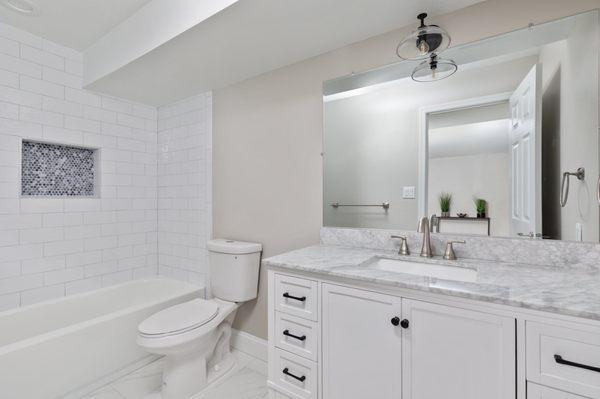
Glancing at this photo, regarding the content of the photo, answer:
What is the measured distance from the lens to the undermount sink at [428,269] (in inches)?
52.1

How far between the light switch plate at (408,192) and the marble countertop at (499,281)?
14.0 inches

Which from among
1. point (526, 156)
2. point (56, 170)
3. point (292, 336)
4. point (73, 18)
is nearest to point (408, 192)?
point (526, 156)

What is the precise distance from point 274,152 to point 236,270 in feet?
2.93

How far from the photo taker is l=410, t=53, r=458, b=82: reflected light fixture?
1.50 metres

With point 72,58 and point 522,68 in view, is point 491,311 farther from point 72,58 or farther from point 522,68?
point 72,58

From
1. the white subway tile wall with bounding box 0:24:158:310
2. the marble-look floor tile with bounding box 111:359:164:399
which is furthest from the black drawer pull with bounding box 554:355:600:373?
the white subway tile wall with bounding box 0:24:158:310

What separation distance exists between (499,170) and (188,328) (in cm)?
185

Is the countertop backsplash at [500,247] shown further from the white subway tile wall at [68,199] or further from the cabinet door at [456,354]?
the white subway tile wall at [68,199]

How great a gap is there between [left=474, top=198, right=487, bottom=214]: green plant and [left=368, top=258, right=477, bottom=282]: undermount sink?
0.32m

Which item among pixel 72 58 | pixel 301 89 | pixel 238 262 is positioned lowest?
pixel 238 262

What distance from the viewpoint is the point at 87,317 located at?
231cm

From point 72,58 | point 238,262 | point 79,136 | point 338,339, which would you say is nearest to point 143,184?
point 79,136

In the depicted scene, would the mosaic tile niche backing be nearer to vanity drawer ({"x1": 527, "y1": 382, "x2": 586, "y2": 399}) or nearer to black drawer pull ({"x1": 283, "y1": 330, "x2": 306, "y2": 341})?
black drawer pull ({"x1": 283, "y1": 330, "x2": 306, "y2": 341})

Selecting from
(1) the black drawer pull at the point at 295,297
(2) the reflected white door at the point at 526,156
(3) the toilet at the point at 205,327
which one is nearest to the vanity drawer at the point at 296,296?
(1) the black drawer pull at the point at 295,297
